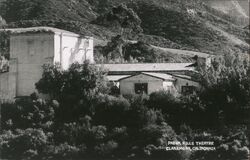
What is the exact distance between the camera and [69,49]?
4475 centimetres

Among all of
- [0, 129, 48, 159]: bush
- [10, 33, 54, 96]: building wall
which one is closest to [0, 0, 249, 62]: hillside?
[10, 33, 54, 96]: building wall

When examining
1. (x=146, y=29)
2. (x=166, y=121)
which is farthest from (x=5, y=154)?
(x=146, y=29)

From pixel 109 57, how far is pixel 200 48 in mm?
18154

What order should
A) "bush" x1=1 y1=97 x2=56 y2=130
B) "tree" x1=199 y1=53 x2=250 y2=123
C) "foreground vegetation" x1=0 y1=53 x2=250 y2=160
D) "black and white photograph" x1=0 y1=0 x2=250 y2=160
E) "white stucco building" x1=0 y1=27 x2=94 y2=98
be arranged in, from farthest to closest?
"white stucco building" x1=0 y1=27 x2=94 y2=98 < "bush" x1=1 y1=97 x2=56 y2=130 < "tree" x1=199 y1=53 x2=250 y2=123 < "foreground vegetation" x1=0 y1=53 x2=250 y2=160 < "black and white photograph" x1=0 y1=0 x2=250 y2=160

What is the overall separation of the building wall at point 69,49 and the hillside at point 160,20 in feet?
60.0

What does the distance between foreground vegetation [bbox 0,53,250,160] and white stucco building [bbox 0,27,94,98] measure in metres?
2.29

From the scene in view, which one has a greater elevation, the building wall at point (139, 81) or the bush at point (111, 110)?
the building wall at point (139, 81)

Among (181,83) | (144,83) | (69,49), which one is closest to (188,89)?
(181,83)

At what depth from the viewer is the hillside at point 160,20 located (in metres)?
76.6

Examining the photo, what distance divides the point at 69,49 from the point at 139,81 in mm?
7840

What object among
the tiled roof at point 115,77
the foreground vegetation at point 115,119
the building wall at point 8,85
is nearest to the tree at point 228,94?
the foreground vegetation at point 115,119

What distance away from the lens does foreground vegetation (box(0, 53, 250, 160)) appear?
33.8 meters

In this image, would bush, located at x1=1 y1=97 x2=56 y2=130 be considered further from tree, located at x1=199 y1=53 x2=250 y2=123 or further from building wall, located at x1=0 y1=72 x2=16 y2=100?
tree, located at x1=199 y1=53 x2=250 y2=123

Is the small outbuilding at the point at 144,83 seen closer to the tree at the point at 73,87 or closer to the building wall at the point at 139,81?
the building wall at the point at 139,81
